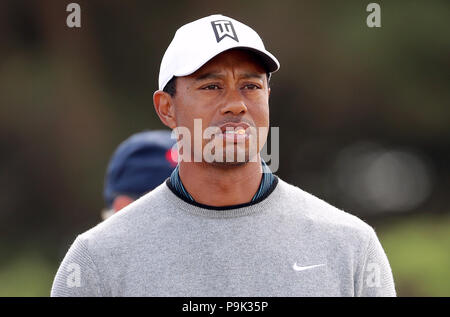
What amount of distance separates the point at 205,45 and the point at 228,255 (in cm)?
64

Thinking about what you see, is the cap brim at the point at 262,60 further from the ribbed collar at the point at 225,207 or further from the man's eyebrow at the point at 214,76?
the ribbed collar at the point at 225,207

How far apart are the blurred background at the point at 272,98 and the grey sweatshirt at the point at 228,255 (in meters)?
8.02

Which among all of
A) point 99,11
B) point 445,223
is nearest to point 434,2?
point 445,223

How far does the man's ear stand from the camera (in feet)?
9.68

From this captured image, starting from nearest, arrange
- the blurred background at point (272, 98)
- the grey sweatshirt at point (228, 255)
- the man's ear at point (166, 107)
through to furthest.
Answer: the grey sweatshirt at point (228, 255)
the man's ear at point (166, 107)
the blurred background at point (272, 98)

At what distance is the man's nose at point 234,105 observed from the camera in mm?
2740

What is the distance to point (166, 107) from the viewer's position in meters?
2.97

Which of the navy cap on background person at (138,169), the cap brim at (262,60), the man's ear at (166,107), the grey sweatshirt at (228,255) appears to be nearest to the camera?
the grey sweatshirt at (228,255)

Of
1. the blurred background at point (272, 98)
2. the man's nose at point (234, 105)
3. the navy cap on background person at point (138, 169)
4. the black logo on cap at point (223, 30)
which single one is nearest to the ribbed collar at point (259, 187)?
the man's nose at point (234, 105)

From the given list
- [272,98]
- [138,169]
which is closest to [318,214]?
[138,169]

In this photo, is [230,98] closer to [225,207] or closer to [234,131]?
[234,131]

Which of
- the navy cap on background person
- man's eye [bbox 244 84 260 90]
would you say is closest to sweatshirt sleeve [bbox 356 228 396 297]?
man's eye [bbox 244 84 260 90]
